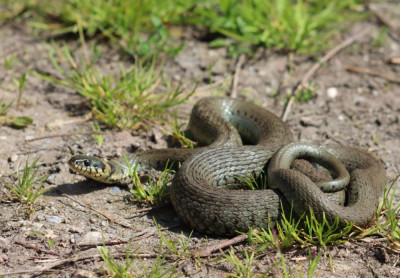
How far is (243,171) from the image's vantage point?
4.64 meters

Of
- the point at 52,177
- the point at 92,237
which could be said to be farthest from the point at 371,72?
the point at 92,237

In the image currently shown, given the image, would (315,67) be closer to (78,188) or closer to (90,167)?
(90,167)

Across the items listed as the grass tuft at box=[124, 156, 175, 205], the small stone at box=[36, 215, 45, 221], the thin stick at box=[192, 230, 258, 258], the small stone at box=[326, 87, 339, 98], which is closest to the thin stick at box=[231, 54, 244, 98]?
the small stone at box=[326, 87, 339, 98]

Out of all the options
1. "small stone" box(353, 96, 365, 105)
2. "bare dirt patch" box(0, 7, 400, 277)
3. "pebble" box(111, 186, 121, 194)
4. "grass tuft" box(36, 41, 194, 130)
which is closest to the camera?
"bare dirt patch" box(0, 7, 400, 277)

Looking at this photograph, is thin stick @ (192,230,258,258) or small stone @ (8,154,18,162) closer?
thin stick @ (192,230,258,258)

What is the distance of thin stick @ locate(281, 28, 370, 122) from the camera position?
20.2 feet

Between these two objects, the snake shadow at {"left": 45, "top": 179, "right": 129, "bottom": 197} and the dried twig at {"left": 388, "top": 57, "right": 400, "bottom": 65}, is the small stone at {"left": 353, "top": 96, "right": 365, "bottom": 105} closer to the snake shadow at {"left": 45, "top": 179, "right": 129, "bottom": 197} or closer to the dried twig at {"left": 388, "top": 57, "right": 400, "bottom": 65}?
the dried twig at {"left": 388, "top": 57, "right": 400, "bottom": 65}

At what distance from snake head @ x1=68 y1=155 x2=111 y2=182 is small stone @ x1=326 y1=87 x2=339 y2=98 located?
3.30 m

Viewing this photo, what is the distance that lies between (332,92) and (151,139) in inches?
103

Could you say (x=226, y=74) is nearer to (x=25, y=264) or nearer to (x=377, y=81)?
(x=377, y=81)

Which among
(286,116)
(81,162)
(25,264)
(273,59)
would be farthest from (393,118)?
(25,264)

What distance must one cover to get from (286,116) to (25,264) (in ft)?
11.9

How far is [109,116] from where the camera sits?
547cm

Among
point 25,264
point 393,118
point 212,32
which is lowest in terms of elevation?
point 25,264
